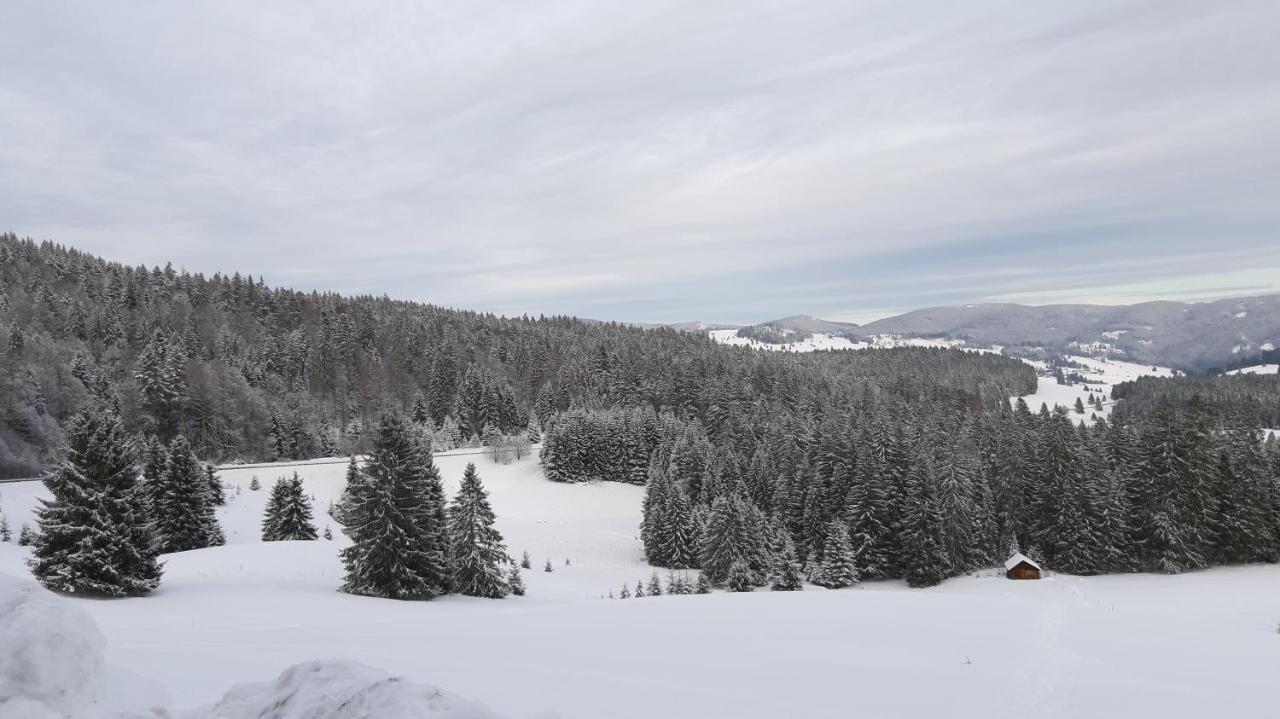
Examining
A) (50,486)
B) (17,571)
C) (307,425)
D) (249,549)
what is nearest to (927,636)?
(50,486)

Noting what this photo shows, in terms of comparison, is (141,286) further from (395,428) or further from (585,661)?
(585,661)

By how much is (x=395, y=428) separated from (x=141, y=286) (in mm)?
122174

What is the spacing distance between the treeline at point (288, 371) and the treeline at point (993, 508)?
1171 inches

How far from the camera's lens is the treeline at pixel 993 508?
137 feet

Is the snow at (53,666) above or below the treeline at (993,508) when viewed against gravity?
above

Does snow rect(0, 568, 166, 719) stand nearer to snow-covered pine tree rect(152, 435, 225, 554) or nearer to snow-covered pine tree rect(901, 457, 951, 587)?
snow-covered pine tree rect(152, 435, 225, 554)

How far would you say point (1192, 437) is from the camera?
43.2 m

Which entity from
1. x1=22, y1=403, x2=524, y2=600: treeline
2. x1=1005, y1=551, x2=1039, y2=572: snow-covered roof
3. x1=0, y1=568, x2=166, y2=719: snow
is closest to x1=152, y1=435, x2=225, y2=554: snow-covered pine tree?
x1=22, y1=403, x2=524, y2=600: treeline

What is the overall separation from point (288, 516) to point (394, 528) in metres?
18.3

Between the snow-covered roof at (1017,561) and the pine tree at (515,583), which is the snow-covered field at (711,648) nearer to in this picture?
the pine tree at (515,583)

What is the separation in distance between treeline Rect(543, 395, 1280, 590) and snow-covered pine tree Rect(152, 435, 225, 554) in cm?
3093

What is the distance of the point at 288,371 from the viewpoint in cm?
10612

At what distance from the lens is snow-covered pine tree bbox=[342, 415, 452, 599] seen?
24.4 metres

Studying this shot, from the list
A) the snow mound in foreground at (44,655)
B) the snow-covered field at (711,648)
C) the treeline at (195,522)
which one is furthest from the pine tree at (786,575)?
the snow mound in foreground at (44,655)
